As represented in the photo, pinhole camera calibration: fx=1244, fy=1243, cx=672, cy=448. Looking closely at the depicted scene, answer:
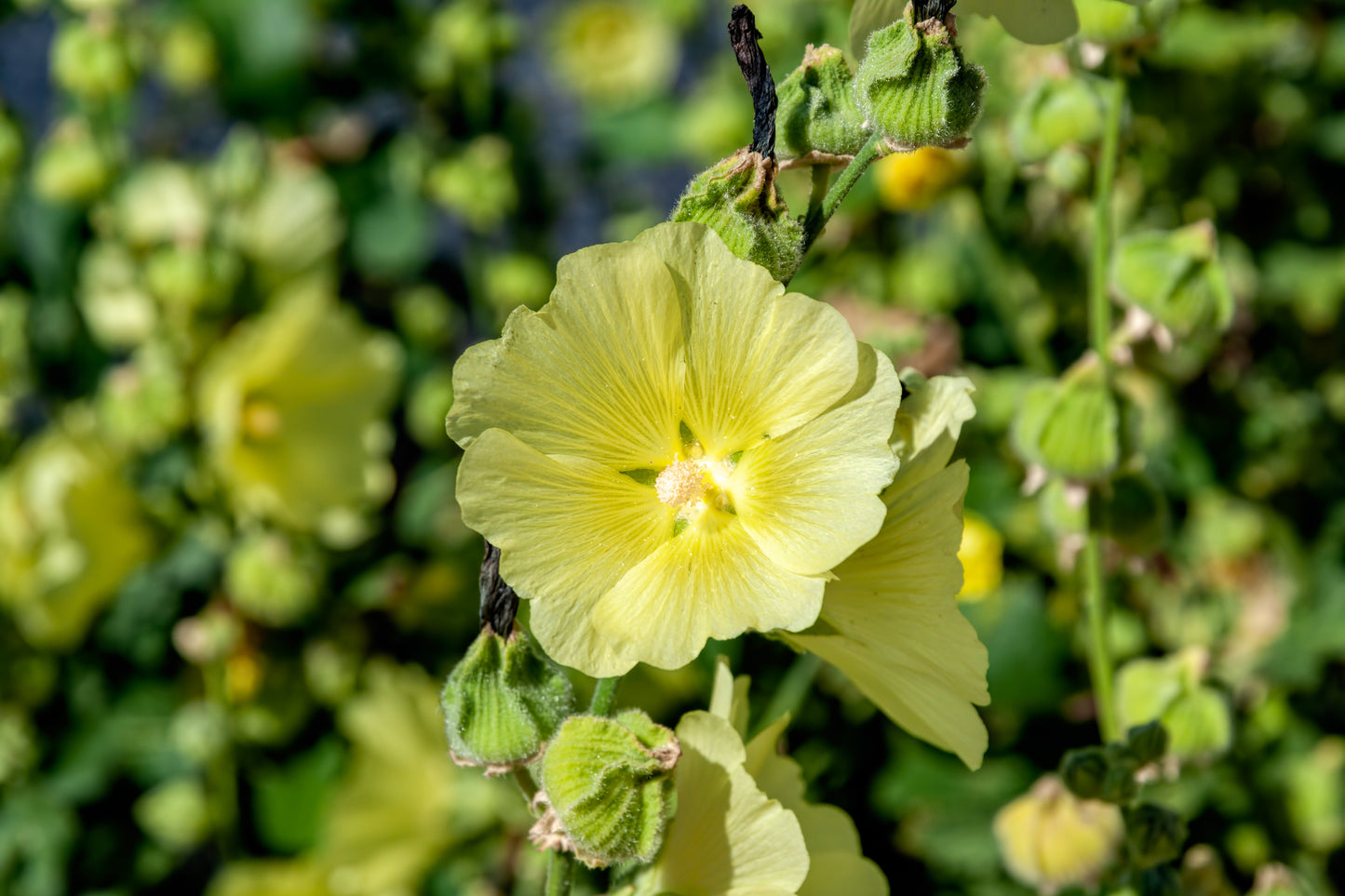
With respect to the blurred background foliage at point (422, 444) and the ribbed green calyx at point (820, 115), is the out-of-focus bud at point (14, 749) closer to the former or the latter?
the blurred background foliage at point (422, 444)


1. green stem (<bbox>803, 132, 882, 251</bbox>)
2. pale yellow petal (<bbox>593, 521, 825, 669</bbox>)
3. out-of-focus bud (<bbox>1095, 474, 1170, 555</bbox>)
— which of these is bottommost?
out-of-focus bud (<bbox>1095, 474, 1170, 555</bbox>)

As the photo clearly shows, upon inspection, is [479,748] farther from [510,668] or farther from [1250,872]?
[1250,872]

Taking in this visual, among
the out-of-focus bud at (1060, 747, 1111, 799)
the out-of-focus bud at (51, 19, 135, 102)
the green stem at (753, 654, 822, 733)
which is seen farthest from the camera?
the out-of-focus bud at (51, 19, 135, 102)

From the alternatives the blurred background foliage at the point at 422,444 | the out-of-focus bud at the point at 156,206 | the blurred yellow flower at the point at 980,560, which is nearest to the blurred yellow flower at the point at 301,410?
Answer: the blurred background foliage at the point at 422,444

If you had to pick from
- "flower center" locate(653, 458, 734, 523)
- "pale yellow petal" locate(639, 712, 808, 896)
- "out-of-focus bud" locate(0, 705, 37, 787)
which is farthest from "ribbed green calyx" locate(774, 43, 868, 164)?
"out-of-focus bud" locate(0, 705, 37, 787)

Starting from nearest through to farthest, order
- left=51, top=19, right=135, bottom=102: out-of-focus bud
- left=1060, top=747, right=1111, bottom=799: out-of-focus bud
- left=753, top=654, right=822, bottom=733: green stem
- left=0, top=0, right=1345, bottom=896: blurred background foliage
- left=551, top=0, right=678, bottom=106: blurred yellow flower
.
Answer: left=1060, top=747, right=1111, bottom=799: out-of-focus bud < left=753, top=654, right=822, bottom=733: green stem < left=0, top=0, right=1345, bottom=896: blurred background foliage < left=51, top=19, right=135, bottom=102: out-of-focus bud < left=551, top=0, right=678, bottom=106: blurred yellow flower

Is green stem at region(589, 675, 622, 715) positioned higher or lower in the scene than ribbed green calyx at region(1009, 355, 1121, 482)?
higher

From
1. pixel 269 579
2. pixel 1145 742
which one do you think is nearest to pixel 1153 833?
pixel 1145 742

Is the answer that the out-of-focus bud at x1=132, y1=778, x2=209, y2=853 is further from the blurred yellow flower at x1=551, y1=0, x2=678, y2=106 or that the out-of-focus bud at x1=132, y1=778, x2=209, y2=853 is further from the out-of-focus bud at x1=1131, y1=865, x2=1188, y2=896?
the blurred yellow flower at x1=551, y1=0, x2=678, y2=106

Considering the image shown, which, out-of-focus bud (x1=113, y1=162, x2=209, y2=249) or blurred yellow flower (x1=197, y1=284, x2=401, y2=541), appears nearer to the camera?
blurred yellow flower (x1=197, y1=284, x2=401, y2=541)
